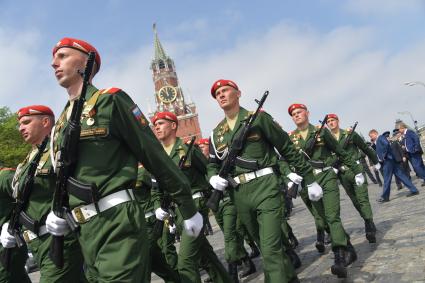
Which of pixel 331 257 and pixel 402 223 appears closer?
pixel 331 257

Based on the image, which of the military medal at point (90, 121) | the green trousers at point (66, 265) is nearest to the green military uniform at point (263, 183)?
the green trousers at point (66, 265)

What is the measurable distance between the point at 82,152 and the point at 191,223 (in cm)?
81

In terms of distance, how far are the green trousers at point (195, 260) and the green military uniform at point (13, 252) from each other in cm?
169

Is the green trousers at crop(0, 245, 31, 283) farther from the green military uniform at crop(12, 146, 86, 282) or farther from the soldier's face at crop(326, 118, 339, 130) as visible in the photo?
the soldier's face at crop(326, 118, 339, 130)

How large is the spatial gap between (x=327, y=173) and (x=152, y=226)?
2.59 metres

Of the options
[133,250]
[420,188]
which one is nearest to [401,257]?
[133,250]

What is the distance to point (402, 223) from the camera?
23.7ft

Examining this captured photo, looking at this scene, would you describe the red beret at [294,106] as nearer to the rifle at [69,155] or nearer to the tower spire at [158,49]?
the rifle at [69,155]

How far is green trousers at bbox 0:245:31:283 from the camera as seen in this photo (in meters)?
4.68

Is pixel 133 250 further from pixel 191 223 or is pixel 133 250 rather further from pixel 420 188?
pixel 420 188

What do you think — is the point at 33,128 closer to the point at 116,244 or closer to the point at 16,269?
the point at 16,269

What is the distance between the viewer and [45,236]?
12.7 feet

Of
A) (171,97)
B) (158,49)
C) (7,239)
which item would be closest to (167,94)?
(171,97)

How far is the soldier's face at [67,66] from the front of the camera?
9.57ft
